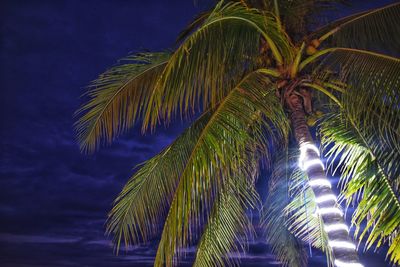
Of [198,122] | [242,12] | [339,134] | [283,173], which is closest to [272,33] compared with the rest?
[242,12]

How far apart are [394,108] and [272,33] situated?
1.76 metres

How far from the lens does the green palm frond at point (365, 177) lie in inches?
204

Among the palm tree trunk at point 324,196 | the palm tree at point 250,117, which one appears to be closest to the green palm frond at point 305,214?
the palm tree at point 250,117

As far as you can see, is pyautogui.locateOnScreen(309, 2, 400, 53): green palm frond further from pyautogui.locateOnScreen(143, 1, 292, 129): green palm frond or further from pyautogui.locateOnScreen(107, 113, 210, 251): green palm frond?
pyautogui.locateOnScreen(107, 113, 210, 251): green palm frond

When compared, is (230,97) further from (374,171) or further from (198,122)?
(374,171)

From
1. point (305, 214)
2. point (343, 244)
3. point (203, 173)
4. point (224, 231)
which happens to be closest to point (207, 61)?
point (203, 173)

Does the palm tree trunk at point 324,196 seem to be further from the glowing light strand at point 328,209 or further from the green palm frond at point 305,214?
the green palm frond at point 305,214

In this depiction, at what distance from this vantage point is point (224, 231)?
24.8 feet

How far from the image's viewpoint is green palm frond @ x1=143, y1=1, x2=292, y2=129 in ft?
17.3

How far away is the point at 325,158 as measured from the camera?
24.6 feet

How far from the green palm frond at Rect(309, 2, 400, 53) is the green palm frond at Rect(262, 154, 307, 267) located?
296 centimetres

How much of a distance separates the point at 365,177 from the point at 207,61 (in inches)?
98.1

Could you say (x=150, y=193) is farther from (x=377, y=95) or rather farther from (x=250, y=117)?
(x=377, y=95)

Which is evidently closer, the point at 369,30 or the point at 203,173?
the point at 203,173
